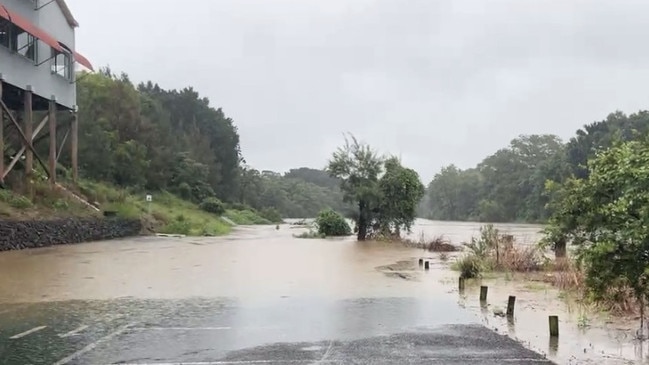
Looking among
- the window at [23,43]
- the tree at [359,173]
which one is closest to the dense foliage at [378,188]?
the tree at [359,173]

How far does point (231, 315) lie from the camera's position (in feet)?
40.4

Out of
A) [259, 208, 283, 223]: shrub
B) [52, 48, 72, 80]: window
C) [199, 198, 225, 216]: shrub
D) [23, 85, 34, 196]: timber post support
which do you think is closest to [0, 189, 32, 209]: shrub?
[23, 85, 34, 196]: timber post support

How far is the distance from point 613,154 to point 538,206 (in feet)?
290

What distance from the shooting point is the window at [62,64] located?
3484cm

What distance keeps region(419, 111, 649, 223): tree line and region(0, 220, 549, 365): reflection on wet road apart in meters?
54.8

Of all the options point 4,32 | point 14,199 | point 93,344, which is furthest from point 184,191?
point 93,344

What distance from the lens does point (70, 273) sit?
63.7 feet

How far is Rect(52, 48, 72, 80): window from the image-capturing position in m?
34.8

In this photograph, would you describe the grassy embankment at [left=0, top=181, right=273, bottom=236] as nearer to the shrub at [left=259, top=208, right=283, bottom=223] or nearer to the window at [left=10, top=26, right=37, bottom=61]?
the window at [left=10, top=26, right=37, bottom=61]

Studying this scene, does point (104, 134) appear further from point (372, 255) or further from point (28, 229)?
point (372, 255)

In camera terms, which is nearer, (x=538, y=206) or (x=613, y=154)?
(x=613, y=154)

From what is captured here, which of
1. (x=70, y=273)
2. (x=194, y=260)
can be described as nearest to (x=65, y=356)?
(x=70, y=273)

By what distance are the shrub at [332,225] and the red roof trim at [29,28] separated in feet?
68.0

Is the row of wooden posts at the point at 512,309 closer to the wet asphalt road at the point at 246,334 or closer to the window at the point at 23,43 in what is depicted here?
the wet asphalt road at the point at 246,334
